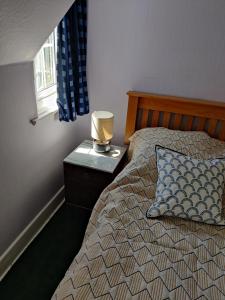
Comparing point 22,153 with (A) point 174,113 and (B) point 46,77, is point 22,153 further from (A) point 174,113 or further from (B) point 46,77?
(A) point 174,113

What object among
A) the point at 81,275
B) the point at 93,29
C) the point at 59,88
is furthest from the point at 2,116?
the point at 93,29

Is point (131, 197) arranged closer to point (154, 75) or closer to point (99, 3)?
point (154, 75)

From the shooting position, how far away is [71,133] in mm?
2318

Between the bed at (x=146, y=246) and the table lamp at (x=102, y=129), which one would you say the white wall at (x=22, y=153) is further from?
the bed at (x=146, y=246)

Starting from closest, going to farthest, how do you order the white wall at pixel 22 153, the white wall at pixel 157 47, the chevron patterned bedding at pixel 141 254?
the chevron patterned bedding at pixel 141 254 < the white wall at pixel 22 153 < the white wall at pixel 157 47

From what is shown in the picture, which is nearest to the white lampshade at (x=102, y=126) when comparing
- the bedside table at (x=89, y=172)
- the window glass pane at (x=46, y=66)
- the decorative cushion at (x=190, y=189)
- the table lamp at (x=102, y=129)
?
the table lamp at (x=102, y=129)

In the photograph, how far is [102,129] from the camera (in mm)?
1967

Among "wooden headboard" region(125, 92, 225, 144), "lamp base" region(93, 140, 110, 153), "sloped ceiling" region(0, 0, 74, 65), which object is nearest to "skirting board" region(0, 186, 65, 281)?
"lamp base" region(93, 140, 110, 153)

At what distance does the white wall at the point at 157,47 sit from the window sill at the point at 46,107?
44 cm

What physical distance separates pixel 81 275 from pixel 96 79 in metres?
1.67

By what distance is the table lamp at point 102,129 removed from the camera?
195 centimetres

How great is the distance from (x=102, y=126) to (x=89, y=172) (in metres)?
0.40

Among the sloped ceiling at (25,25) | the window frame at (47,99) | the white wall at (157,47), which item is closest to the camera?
the sloped ceiling at (25,25)

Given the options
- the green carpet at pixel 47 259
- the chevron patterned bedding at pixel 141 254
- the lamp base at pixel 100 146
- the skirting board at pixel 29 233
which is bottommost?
the green carpet at pixel 47 259
